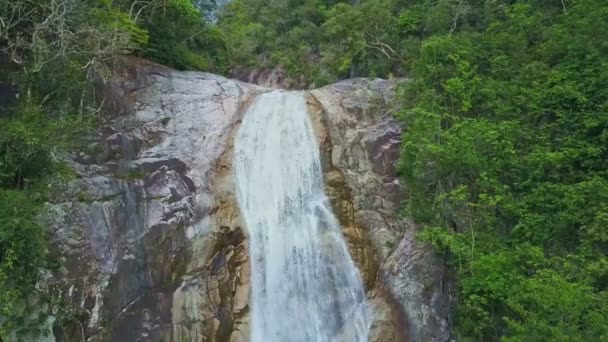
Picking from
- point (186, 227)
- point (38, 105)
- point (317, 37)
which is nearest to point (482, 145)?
point (186, 227)

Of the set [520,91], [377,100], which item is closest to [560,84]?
[520,91]

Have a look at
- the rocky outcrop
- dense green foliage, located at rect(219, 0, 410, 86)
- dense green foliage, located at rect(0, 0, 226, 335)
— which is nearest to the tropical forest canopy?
dense green foliage, located at rect(0, 0, 226, 335)

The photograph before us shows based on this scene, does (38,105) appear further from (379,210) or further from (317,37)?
(317,37)

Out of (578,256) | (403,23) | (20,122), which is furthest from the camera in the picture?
(403,23)

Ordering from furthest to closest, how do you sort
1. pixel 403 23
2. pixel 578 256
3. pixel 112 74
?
pixel 403 23
pixel 112 74
pixel 578 256

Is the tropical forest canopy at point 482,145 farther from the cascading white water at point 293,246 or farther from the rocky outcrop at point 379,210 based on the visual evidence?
the cascading white water at point 293,246

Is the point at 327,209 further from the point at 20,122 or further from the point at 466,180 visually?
the point at 20,122
